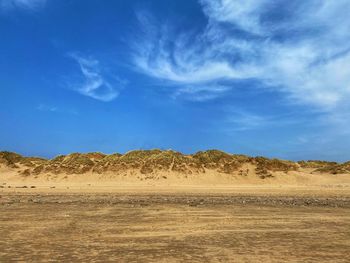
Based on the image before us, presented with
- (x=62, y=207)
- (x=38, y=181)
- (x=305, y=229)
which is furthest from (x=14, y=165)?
(x=305, y=229)

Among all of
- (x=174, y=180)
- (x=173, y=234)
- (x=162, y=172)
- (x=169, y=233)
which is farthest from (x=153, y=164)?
(x=173, y=234)

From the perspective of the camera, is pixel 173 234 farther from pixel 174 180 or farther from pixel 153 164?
pixel 153 164

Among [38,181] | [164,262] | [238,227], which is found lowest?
[164,262]

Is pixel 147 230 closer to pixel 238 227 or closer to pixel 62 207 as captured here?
pixel 238 227

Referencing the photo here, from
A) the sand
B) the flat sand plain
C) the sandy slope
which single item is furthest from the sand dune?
the flat sand plain

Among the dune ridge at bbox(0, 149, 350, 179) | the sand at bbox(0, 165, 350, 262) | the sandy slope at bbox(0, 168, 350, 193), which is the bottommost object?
the sand at bbox(0, 165, 350, 262)

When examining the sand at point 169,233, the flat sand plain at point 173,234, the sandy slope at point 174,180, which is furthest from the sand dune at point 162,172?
the flat sand plain at point 173,234

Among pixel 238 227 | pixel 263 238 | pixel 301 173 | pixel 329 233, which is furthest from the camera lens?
pixel 301 173

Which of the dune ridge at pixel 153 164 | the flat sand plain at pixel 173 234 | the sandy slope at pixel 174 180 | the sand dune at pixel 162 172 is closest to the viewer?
the flat sand plain at pixel 173 234

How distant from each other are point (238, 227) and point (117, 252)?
5201mm

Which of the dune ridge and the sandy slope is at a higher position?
the dune ridge

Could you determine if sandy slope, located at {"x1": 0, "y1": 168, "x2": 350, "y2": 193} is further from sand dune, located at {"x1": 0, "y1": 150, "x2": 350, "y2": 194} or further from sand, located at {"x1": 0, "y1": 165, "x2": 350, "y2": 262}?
sand, located at {"x1": 0, "y1": 165, "x2": 350, "y2": 262}

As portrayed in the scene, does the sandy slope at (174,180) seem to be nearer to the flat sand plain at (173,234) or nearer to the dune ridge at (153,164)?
the dune ridge at (153,164)

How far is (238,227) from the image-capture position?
13.7 m
